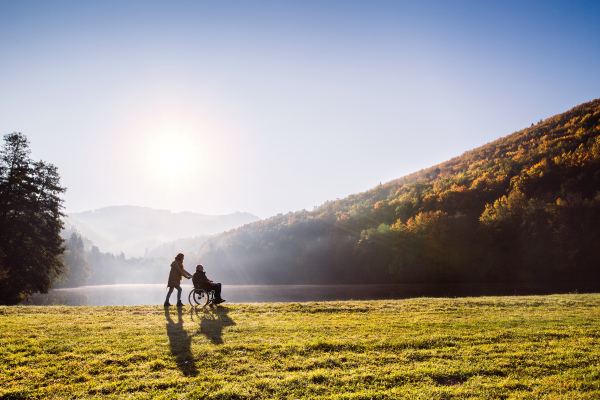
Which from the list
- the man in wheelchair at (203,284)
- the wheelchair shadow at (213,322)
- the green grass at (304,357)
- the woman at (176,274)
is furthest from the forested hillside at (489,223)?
the woman at (176,274)

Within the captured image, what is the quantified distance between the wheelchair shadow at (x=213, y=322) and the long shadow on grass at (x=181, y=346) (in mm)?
663

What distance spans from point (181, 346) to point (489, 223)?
2879 inches

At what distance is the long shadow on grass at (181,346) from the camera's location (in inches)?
298

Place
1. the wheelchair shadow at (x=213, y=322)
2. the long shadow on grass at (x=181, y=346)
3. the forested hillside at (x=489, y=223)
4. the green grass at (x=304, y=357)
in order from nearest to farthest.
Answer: the green grass at (x=304, y=357) → the long shadow on grass at (x=181, y=346) → the wheelchair shadow at (x=213, y=322) → the forested hillside at (x=489, y=223)

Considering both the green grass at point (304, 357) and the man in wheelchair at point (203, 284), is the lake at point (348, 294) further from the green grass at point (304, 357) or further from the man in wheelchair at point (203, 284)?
the green grass at point (304, 357)

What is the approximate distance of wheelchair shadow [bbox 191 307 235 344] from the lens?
34.5 feet

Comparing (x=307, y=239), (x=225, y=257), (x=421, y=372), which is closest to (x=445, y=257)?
(x=307, y=239)

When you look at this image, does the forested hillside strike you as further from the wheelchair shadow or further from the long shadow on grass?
the long shadow on grass

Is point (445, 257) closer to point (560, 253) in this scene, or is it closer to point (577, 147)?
point (560, 253)

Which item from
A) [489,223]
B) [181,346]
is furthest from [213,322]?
[489,223]

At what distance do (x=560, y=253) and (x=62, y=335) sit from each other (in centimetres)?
7364

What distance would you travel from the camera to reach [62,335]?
10.4 meters

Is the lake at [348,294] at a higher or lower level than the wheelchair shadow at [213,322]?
lower

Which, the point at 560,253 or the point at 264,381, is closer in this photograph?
the point at 264,381
